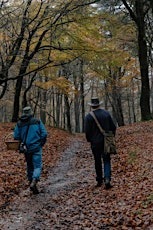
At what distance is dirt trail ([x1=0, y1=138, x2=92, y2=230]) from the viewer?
5965mm

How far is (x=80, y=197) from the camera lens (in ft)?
23.9

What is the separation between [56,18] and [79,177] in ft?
27.4

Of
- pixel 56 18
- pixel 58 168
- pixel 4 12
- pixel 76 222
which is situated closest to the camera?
pixel 76 222

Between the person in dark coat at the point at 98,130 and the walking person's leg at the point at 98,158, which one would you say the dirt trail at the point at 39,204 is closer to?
the walking person's leg at the point at 98,158

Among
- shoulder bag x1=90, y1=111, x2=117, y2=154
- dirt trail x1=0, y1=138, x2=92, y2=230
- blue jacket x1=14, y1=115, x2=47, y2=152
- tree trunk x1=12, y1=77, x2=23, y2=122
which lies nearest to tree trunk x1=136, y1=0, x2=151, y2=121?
tree trunk x1=12, y1=77, x2=23, y2=122

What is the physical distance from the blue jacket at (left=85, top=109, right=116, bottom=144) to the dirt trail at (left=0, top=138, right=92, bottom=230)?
1.58 m

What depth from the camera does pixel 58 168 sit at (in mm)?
11086

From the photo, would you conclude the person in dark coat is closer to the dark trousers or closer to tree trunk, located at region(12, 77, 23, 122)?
the dark trousers

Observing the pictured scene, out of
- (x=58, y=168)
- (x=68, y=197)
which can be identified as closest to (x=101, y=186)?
(x=68, y=197)

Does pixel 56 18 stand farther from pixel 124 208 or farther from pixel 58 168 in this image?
pixel 124 208

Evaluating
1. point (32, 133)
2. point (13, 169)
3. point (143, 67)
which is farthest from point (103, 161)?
point (143, 67)

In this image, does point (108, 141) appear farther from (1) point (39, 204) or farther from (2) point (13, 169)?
(2) point (13, 169)

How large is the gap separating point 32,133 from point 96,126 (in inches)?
63.1

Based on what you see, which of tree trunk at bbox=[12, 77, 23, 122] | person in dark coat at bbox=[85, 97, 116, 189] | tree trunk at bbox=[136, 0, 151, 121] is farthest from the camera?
tree trunk at bbox=[12, 77, 23, 122]
